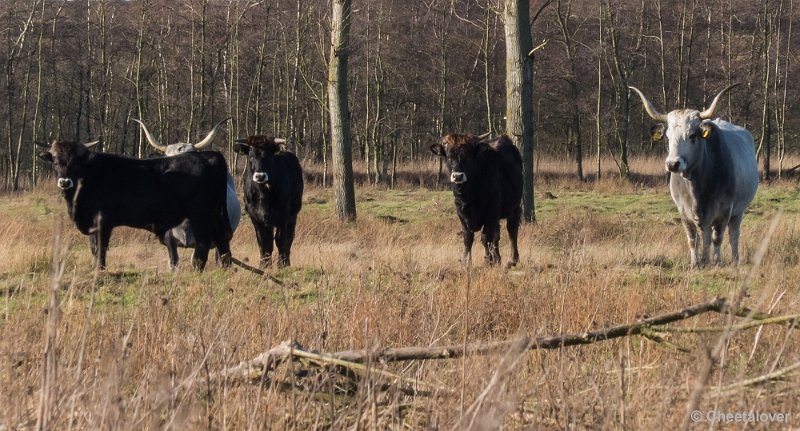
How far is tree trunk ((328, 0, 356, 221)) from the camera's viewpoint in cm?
1694

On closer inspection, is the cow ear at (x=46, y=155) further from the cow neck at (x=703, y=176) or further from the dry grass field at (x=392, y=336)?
the cow neck at (x=703, y=176)

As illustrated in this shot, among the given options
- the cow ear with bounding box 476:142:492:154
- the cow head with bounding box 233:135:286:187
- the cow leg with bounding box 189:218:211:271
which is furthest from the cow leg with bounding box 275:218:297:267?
the cow ear with bounding box 476:142:492:154

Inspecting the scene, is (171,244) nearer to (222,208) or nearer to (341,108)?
(222,208)

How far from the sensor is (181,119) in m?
36.2

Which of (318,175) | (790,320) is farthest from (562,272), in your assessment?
(318,175)


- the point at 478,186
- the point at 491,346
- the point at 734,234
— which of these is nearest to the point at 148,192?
the point at 478,186

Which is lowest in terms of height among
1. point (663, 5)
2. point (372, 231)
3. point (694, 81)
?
point (372, 231)

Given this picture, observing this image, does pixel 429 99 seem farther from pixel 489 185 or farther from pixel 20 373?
pixel 20 373

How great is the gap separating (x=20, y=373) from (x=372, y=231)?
442 inches

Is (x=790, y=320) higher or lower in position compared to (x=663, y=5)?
lower

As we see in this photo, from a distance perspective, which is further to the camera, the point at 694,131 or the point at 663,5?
the point at 663,5

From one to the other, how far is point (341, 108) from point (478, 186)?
20.3 feet

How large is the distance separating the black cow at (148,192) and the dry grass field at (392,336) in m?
0.57

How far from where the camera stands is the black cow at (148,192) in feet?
37.1
